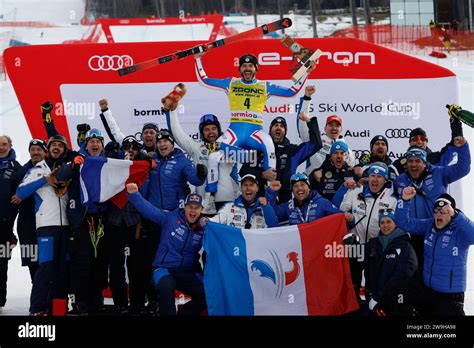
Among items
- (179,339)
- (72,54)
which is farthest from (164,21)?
(179,339)

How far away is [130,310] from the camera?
891cm

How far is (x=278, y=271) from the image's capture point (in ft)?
27.8

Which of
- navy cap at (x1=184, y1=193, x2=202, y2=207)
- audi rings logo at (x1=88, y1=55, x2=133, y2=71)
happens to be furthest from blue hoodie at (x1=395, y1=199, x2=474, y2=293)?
audi rings logo at (x1=88, y1=55, x2=133, y2=71)

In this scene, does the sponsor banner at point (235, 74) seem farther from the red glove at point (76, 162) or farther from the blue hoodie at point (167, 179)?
the red glove at point (76, 162)

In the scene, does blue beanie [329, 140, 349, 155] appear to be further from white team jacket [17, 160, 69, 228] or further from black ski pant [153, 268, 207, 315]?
white team jacket [17, 160, 69, 228]

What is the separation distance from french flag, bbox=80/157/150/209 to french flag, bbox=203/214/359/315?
993 mm

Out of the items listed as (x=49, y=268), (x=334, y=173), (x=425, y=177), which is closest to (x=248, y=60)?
(x=334, y=173)

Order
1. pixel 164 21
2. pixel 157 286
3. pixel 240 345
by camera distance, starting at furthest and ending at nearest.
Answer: pixel 164 21
pixel 157 286
pixel 240 345

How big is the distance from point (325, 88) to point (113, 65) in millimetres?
2396

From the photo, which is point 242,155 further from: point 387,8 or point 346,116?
point 387,8

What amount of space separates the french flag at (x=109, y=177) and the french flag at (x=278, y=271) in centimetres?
99

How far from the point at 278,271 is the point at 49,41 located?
892 inches

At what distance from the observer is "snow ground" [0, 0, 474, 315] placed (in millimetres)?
9883

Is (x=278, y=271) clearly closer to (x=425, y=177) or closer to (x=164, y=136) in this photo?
(x=425, y=177)
